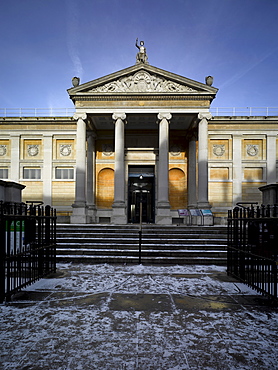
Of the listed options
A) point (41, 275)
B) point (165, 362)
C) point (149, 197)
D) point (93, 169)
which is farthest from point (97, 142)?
point (165, 362)

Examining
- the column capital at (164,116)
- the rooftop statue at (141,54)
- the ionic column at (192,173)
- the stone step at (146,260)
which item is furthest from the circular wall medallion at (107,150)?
the stone step at (146,260)

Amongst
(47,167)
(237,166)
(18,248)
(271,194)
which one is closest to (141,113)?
(237,166)

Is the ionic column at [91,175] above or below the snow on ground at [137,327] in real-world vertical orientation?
above

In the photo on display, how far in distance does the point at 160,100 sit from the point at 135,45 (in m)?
6.37

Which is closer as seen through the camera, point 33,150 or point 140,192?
point 33,150

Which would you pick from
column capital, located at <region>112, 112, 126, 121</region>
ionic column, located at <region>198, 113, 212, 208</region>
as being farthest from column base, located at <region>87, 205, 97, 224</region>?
ionic column, located at <region>198, 113, 212, 208</region>

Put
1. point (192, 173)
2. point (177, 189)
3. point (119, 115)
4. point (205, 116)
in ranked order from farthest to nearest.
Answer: point (177, 189), point (192, 173), point (119, 115), point (205, 116)

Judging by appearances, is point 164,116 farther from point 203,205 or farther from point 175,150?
point 203,205

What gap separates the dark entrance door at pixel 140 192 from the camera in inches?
966

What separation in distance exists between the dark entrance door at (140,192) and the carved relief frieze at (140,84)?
24.6 feet

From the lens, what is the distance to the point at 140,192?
2477 cm

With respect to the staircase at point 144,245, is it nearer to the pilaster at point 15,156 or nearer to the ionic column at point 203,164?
the ionic column at point 203,164

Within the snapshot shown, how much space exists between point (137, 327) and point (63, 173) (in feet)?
71.3

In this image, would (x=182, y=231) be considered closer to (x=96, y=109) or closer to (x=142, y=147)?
(x=96, y=109)
